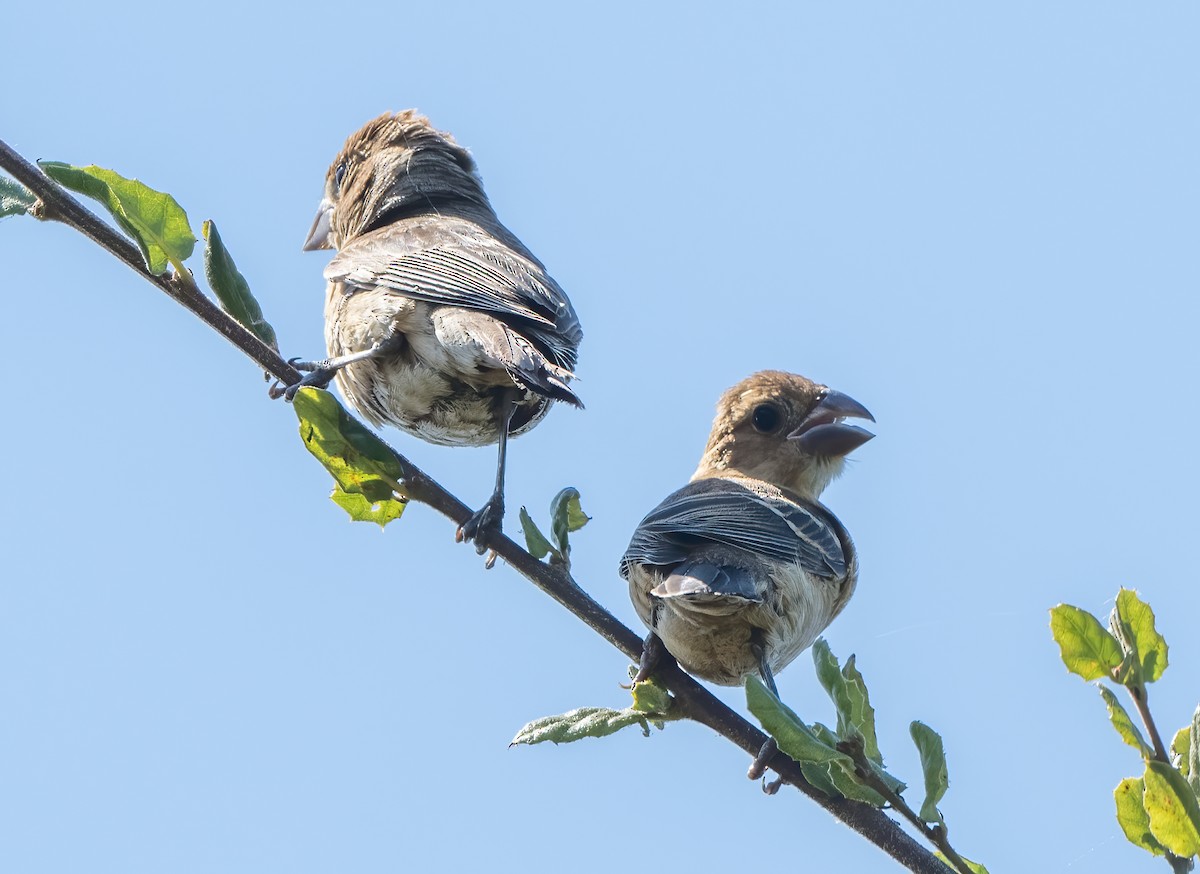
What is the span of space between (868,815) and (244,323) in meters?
1.98

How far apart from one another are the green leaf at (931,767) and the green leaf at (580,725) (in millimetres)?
775

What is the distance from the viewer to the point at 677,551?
16.4 feet

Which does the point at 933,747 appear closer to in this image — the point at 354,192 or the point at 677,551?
the point at 677,551

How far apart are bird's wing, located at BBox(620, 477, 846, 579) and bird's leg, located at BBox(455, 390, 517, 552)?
485 millimetres

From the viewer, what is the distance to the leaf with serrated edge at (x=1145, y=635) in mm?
2807

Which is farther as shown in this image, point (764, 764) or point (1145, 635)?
point (764, 764)

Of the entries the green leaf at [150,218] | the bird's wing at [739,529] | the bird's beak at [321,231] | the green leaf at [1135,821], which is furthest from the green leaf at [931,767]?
the bird's beak at [321,231]

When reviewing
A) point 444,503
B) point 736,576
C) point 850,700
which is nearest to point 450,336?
point 736,576

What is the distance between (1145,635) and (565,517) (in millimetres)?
1751

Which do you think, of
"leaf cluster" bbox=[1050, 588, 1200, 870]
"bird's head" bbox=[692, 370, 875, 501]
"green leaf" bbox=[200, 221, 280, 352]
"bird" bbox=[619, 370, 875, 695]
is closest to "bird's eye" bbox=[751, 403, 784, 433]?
"bird's head" bbox=[692, 370, 875, 501]

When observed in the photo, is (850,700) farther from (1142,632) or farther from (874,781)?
(1142,632)

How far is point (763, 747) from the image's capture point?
3.93 m

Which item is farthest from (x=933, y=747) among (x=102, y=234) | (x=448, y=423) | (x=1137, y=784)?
(x=448, y=423)

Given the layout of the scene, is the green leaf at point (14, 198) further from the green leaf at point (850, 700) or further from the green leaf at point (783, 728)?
the green leaf at point (850, 700)
